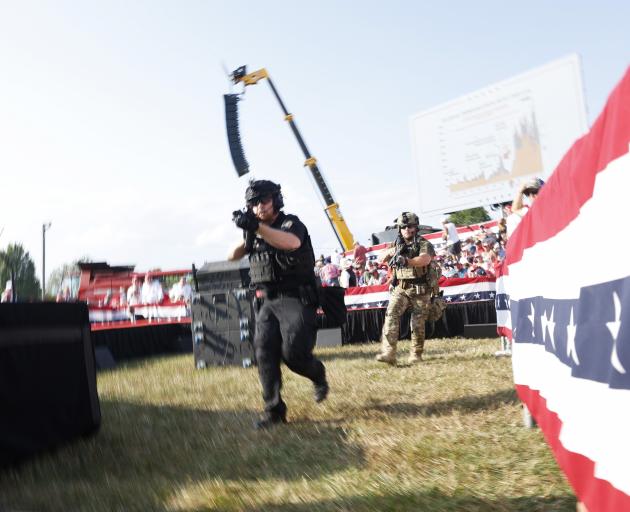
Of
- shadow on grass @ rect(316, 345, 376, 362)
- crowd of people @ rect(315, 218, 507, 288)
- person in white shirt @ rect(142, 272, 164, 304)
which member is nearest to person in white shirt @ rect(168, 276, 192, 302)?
person in white shirt @ rect(142, 272, 164, 304)

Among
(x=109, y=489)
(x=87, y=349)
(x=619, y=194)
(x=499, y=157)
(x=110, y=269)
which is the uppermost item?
(x=499, y=157)

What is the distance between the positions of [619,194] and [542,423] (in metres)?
1.70

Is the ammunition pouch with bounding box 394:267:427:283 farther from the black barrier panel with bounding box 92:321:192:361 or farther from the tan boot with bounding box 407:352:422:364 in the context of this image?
the black barrier panel with bounding box 92:321:192:361

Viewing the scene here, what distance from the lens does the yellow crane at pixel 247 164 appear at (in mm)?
34125

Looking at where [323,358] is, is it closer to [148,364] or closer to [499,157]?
[148,364]

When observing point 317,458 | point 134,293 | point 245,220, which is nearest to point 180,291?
point 134,293

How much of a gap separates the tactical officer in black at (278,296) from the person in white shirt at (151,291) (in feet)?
50.7

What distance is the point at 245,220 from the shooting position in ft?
13.9

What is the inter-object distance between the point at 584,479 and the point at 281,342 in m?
3.17

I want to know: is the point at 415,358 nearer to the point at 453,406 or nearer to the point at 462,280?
the point at 453,406

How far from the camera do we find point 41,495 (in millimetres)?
3141

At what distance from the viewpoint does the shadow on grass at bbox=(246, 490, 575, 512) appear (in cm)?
254

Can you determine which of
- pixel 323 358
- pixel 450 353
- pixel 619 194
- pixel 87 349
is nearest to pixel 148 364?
pixel 323 358

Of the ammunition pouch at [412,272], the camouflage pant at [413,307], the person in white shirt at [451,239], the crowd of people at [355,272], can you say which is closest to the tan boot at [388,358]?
the camouflage pant at [413,307]
